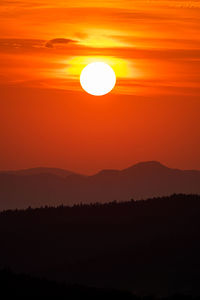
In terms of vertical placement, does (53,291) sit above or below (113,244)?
below

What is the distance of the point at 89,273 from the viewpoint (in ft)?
129

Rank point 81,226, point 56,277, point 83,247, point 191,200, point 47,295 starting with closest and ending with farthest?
point 47,295 → point 56,277 → point 83,247 → point 81,226 → point 191,200

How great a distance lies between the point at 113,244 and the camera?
42.2m

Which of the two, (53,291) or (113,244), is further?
(113,244)

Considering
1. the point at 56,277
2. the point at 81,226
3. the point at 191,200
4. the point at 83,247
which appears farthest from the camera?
the point at 191,200

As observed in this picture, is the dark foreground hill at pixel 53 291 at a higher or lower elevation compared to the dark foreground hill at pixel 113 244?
lower

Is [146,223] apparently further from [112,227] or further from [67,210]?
[67,210]

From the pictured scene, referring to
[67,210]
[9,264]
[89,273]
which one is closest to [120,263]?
[89,273]

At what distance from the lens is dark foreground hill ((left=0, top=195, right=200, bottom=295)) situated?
38688mm

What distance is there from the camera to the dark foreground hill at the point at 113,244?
38688mm

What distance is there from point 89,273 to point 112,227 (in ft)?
17.9

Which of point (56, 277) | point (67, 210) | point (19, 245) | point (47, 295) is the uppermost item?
point (67, 210)

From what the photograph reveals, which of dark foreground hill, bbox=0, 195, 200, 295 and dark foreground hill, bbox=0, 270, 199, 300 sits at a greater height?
dark foreground hill, bbox=0, 195, 200, 295

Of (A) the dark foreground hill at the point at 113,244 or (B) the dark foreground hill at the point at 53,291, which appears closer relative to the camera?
(B) the dark foreground hill at the point at 53,291
